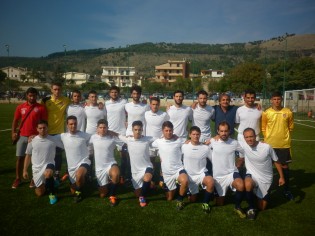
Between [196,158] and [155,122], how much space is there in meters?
1.55

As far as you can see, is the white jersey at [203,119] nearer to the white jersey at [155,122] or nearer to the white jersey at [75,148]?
the white jersey at [155,122]

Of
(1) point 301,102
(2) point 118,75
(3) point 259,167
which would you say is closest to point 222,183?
(3) point 259,167

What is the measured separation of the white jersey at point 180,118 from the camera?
6.52 metres

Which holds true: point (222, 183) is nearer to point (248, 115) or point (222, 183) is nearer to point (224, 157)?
point (224, 157)

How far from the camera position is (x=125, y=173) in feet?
22.7

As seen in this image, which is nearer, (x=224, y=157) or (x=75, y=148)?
(x=224, y=157)

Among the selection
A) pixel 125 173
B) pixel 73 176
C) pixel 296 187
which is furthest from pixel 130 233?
pixel 296 187

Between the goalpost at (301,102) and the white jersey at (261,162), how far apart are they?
24703 mm

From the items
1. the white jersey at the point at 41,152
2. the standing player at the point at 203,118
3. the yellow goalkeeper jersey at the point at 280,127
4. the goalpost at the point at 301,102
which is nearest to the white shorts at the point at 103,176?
the white jersey at the point at 41,152

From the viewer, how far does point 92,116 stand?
6.90m

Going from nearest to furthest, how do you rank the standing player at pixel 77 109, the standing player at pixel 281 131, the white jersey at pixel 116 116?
the standing player at pixel 281 131, the standing player at pixel 77 109, the white jersey at pixel 116 116

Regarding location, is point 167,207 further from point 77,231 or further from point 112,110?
point 112,110

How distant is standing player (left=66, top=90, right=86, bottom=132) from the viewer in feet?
22.1

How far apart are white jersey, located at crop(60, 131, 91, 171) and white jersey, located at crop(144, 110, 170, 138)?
5.18ft
